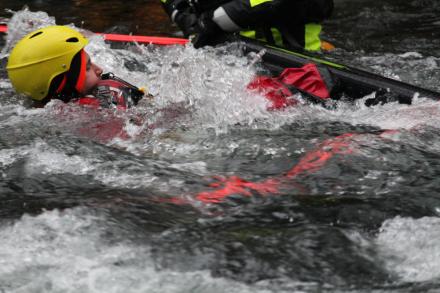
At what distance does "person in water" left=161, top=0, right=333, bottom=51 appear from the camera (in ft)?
16.8

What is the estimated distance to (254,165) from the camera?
13.4ft

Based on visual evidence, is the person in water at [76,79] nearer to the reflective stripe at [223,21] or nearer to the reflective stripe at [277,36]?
the reflective stripe at [223,21]

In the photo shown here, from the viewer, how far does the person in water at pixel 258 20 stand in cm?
511

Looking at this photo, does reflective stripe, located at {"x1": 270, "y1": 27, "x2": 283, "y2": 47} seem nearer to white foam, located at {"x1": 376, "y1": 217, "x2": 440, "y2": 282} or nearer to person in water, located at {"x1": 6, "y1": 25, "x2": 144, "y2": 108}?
person in water, located at {"x1": 6, "y1": 25, "x2": 144, "y2": 108}

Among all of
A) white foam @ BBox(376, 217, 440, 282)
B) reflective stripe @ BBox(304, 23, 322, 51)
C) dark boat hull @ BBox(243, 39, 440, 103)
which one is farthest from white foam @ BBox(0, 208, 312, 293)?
reflective stripe @ BBox(304, 23, 322, 51)

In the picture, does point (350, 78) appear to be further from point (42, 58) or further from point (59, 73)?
point (42, 58)

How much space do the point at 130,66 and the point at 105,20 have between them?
10.0 ft

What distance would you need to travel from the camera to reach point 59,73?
4520mm

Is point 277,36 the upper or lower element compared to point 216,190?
upper

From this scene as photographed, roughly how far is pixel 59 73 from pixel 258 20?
1.58m

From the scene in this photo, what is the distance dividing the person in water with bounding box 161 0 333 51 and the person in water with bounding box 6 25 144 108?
0.96m

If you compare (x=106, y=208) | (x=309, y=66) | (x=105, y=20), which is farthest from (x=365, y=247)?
(x=105, y=20)

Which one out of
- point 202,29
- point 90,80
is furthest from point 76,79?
point 202,29

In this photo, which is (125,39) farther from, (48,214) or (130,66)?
Result: (48,214)
